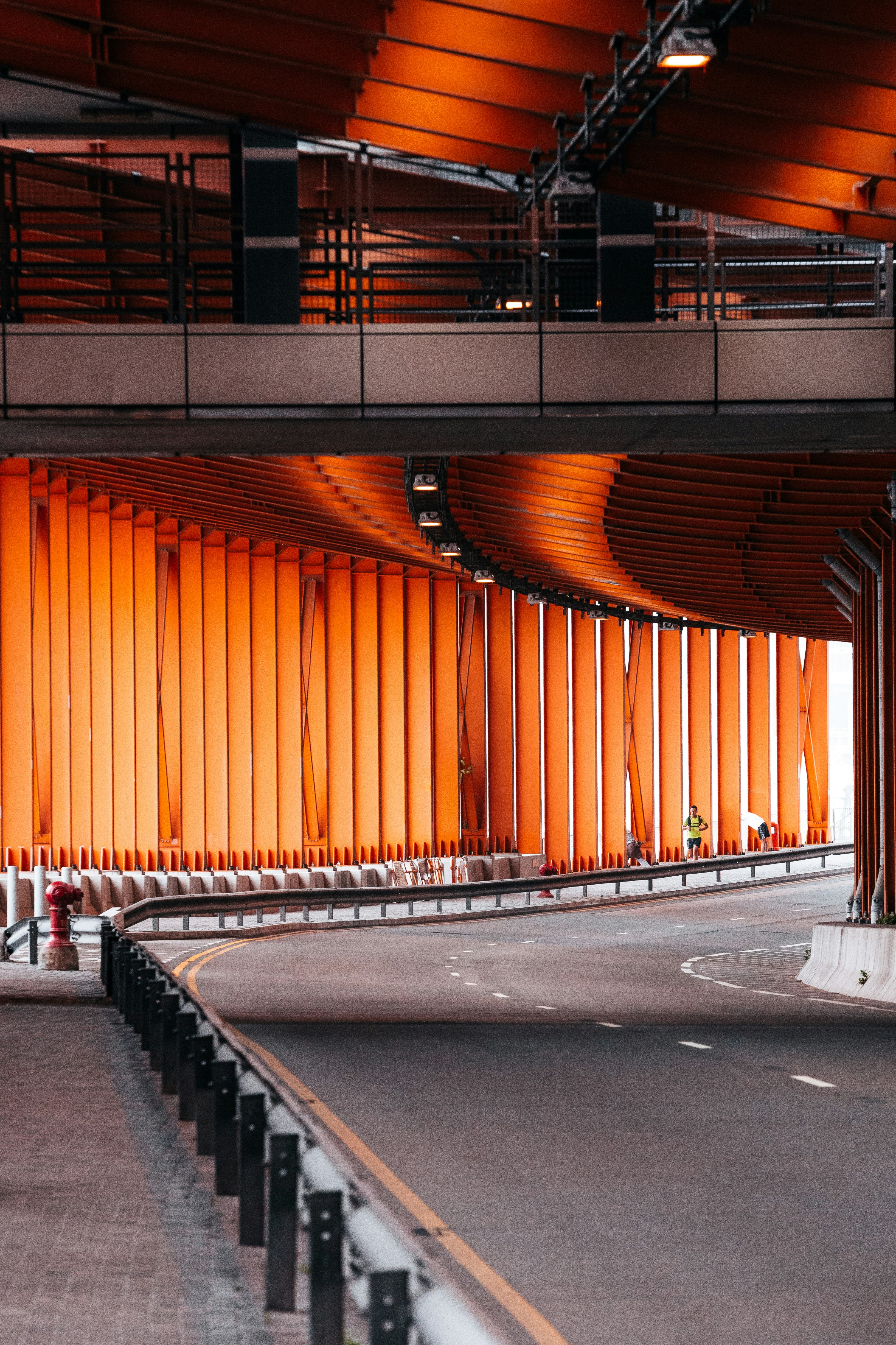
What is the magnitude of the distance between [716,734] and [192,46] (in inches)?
1638

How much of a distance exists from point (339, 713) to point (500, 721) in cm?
571

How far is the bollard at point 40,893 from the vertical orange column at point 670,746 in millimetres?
27834

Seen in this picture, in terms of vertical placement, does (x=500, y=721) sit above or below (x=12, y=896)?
above

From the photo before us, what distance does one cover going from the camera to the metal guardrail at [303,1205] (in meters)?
3.48

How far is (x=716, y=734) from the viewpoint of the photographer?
187 feet

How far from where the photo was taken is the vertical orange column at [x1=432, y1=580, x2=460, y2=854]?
2021 inches

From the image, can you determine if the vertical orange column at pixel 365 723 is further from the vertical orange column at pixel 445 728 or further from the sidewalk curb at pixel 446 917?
the sidewalk curb at pixel 446 917

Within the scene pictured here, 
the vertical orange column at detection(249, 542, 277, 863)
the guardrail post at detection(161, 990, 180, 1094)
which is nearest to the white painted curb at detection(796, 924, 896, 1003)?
the guardrail post at detection(161, 990, 180, 1094)

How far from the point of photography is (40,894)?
1175 inches

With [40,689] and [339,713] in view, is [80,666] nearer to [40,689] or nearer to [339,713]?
[40,689]

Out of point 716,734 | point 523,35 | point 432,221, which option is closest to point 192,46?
point 523,35

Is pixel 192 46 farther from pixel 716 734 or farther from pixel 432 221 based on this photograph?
pixel 716 734

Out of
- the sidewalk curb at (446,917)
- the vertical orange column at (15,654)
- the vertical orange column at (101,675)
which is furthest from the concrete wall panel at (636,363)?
the vertical orange column at (101,675)

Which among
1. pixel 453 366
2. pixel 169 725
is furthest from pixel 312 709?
pixel 453 366
